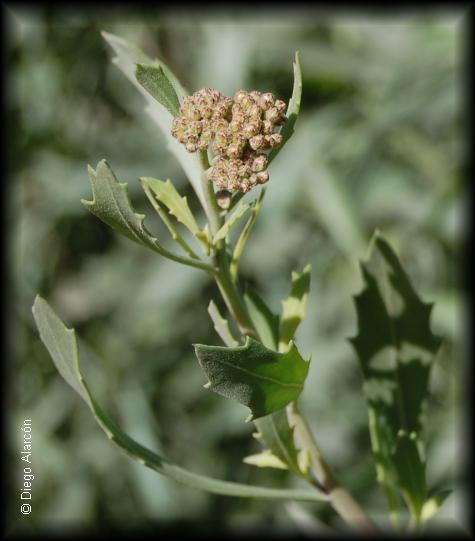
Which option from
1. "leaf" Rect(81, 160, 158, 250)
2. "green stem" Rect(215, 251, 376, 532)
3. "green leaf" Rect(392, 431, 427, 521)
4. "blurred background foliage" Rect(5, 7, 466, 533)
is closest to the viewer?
"leaf" Rect(81, 160, 158, 250)

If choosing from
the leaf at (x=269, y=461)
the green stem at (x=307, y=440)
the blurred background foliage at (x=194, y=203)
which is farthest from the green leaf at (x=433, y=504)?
the blurred background foliage at (x=194, y=203)

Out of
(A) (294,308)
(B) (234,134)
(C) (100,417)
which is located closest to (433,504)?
(A) (294,308)

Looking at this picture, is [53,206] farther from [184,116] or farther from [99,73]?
[184,116]

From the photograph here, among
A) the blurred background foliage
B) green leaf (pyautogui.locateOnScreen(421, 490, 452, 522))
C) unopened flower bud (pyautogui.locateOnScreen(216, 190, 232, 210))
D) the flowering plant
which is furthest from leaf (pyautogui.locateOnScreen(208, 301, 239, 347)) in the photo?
the blurred background foliage

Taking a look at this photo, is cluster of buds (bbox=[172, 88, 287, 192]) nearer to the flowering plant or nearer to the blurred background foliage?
the flowering plant

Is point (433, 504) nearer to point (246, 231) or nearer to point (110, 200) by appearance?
point (246, 231)

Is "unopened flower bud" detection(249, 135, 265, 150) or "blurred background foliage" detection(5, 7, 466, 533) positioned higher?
"blurred background foliage" detection(5, 7, 466, 533)

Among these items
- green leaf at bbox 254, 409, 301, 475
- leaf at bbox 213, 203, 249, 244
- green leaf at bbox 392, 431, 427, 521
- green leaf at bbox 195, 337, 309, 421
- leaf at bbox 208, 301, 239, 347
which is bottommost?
green leaf at bbox 392, 431, 427, 521

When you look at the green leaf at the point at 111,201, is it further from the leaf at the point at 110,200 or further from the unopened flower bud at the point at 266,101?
the unopened flower bud at the point at 266,101

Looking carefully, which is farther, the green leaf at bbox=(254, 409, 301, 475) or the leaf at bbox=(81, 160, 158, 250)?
the green leaf at bbox=(254, 409, 301, 475)
